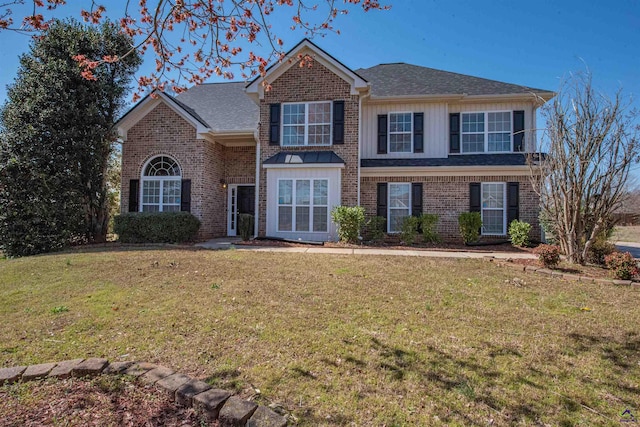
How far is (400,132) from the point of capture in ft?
47.7

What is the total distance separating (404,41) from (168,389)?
26.8ft

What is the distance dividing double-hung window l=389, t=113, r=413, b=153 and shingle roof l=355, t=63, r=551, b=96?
895 mm

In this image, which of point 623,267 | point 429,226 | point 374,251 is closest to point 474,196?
point 429,226

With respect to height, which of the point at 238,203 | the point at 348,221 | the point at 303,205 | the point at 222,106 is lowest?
the point at 348,221

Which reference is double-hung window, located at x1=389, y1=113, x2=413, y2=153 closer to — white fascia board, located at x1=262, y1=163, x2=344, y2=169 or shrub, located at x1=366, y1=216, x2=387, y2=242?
white fascia board, located at x1=262, y1=163, x2=344, y2=169

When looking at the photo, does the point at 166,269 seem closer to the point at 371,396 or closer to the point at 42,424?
the point at 42,424

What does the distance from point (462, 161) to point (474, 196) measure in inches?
55.6

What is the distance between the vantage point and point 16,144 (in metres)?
11.3

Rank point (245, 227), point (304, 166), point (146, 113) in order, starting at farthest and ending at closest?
point (146, 113) → point (304, 166) → point (245, 227)

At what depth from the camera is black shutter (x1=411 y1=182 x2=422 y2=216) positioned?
13633 mm

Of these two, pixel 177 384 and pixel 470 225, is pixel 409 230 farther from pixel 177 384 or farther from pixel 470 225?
pixel 177 384

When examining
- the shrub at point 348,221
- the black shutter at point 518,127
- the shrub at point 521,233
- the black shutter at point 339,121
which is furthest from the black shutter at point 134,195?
the black shutter at point 518,127

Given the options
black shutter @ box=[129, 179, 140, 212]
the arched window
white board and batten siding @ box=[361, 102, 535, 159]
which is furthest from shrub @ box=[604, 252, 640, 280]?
black shutter @ box=[129, 179, 140, 212]

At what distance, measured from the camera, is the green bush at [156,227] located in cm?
1216
